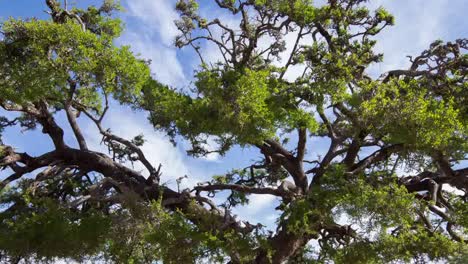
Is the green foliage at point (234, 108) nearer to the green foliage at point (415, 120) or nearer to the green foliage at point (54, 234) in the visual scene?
the green foliage at point (415, 120)

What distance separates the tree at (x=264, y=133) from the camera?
6.12 m

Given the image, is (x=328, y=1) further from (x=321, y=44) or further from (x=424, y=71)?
(x=424, y=71)

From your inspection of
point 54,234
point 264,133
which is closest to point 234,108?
point 264,133

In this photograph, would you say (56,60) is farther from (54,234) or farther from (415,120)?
(415,120)

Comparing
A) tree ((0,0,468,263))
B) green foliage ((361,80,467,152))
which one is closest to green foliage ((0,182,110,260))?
tree ((0,0,468,263))

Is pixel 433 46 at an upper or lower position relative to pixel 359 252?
upper

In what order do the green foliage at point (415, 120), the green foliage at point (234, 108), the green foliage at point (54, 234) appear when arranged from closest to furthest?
the green foliage at point (415, 120)
the green foliage at point (234, 108)
the green foliage at point (54, 234)

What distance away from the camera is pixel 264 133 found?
21.2 ft

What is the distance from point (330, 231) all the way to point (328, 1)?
347 cm

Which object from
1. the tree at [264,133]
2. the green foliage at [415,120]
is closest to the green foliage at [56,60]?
the tree at [264,133]

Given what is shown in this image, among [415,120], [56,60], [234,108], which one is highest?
[56,60]

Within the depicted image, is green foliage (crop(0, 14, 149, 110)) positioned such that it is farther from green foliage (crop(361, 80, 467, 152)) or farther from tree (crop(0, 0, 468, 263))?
green foliage (crop(361, 80, 467, 152))

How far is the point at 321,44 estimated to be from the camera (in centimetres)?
730

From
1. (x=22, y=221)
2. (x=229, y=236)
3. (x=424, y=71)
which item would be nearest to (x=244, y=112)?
(x=229, y=236)
